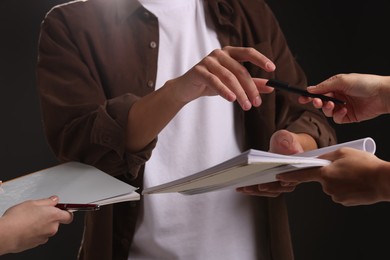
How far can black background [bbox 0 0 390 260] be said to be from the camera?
2.34m

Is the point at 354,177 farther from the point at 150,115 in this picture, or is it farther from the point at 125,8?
the point at 125,8

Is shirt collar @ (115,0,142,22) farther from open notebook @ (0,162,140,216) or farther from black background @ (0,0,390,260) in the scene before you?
black background @ (0,0,390,260)

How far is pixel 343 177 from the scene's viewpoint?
102cm

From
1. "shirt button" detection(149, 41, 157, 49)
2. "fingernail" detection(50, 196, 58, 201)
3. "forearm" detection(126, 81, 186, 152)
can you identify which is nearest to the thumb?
"forearm" detection(126, 81, 186, 152)

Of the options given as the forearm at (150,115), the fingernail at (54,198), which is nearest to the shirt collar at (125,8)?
the forearm at (150,115)

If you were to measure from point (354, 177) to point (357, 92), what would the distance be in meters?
0.30

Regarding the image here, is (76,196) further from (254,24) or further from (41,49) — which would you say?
(254,24)

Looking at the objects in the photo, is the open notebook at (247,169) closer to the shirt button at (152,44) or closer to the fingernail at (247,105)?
the fingernail at (247,105)

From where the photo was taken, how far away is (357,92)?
126 cm

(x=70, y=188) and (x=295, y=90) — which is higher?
(x=295, y=90)

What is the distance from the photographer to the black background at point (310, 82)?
7.69 ft

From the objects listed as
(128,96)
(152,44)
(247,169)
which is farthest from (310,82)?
(247,169)

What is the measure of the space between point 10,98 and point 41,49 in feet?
3.25

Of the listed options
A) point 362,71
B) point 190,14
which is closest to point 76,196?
point 190,14
